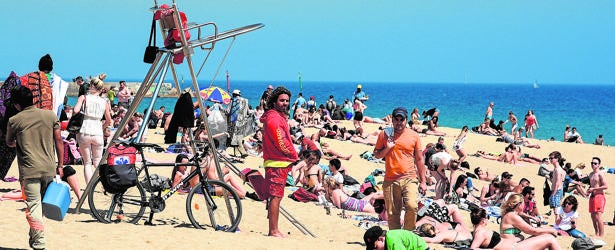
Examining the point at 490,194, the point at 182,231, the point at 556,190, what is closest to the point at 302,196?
the point at 490,194

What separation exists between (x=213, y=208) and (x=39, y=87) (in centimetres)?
221

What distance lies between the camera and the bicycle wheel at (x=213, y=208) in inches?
326

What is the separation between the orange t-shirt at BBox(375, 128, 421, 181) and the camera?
8.19 meters

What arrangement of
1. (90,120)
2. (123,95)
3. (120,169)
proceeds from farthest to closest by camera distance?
(123,95) → (90,120) → (120,169)

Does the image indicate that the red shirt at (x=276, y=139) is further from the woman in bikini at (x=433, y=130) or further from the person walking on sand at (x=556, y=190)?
the woman in bikini at (x=433, y=130)

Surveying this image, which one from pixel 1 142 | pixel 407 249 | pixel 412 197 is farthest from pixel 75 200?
pixel 407 249

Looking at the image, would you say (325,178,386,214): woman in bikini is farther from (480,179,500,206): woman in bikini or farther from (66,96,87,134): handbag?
(66,96,87,134): handbag

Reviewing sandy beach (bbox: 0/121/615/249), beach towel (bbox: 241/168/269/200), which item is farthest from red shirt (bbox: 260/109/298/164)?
sandy beach (bbox: 0/121/615/249)

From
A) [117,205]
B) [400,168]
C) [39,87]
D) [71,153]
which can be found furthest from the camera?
[71,153]

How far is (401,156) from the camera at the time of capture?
8203 mm

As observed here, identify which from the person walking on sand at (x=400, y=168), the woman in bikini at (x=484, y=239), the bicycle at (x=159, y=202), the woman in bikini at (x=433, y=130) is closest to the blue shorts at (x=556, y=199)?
the woman in bikini at (x=484, y=239)

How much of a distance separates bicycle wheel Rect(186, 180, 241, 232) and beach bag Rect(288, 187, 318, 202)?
10.2 ft

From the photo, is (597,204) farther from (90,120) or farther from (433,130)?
(433,130)

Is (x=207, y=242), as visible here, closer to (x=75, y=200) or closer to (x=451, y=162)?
(x=75, y=200)
